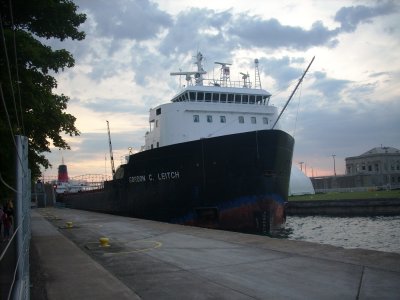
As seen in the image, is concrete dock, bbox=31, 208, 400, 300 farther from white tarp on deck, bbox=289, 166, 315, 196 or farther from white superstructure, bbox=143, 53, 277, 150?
white tarp on deck, bbox=289, 166, 315, 196

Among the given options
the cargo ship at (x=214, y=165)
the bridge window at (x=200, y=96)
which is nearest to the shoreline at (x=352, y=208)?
the cargo ship at (x=214, y=165)

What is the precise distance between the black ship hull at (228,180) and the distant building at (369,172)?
3049 inches

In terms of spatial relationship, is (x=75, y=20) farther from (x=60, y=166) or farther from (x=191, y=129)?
(x=60, y=166)

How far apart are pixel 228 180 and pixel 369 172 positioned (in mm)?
96279

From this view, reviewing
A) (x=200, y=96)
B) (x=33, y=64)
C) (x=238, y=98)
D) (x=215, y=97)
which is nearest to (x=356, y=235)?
(x=238, y=98)

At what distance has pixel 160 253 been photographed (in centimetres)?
957

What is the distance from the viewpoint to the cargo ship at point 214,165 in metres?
16.4

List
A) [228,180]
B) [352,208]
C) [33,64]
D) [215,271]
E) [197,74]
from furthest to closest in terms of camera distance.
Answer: [352,208]
[197,74]
[228,180]
[33,64]
[215,271]

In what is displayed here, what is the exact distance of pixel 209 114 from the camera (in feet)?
70.8

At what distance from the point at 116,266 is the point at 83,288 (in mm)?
1997

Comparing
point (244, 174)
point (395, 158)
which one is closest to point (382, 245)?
point (244, 174)

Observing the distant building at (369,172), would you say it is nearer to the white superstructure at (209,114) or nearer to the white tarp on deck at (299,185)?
the white tarp on deck at (299,185)

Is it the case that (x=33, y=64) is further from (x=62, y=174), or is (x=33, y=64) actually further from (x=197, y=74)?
(x=62, y=174)

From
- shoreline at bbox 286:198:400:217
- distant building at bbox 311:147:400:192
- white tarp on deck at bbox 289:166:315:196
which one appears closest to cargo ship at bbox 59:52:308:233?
shoreline at bbox 286:198:400:217
